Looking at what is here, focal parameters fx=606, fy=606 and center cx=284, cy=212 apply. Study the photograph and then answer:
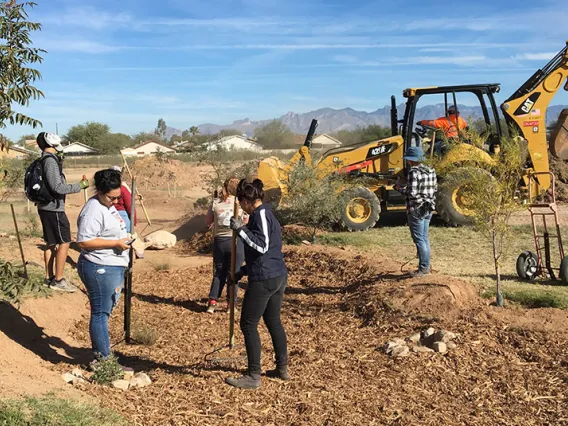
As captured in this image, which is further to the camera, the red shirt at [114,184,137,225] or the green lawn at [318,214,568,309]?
the red shirt at [114,184,137,225]

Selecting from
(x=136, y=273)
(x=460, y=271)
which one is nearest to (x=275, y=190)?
(x=136, y=273)

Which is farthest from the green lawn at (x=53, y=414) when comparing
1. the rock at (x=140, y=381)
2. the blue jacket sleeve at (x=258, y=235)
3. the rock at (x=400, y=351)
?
the rock at (x=400, y=351)

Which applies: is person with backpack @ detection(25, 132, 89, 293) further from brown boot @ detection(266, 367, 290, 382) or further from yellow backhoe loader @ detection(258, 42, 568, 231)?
yellow backhoe loader @ detection(258, 42, 568, 231)

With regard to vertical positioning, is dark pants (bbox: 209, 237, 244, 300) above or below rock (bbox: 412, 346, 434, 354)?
above

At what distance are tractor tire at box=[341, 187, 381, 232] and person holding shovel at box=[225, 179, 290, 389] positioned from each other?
7.96 meters

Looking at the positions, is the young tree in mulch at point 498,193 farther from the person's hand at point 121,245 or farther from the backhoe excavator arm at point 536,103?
the backhoe excavator arm at point 536,103

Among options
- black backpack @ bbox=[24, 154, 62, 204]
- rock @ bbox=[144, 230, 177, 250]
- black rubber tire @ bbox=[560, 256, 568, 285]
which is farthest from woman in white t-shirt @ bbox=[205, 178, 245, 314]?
rock @ bbox=[144, 230, 177, 250]

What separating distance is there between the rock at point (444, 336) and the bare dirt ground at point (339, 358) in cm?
12

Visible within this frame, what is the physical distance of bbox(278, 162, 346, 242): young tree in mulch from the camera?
1234 cm

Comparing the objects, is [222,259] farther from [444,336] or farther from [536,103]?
[536,103]

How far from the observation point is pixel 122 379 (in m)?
5.37

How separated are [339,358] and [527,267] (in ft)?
12.2

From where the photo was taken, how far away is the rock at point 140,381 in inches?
212

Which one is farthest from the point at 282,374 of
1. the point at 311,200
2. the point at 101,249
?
the point at 311,200
